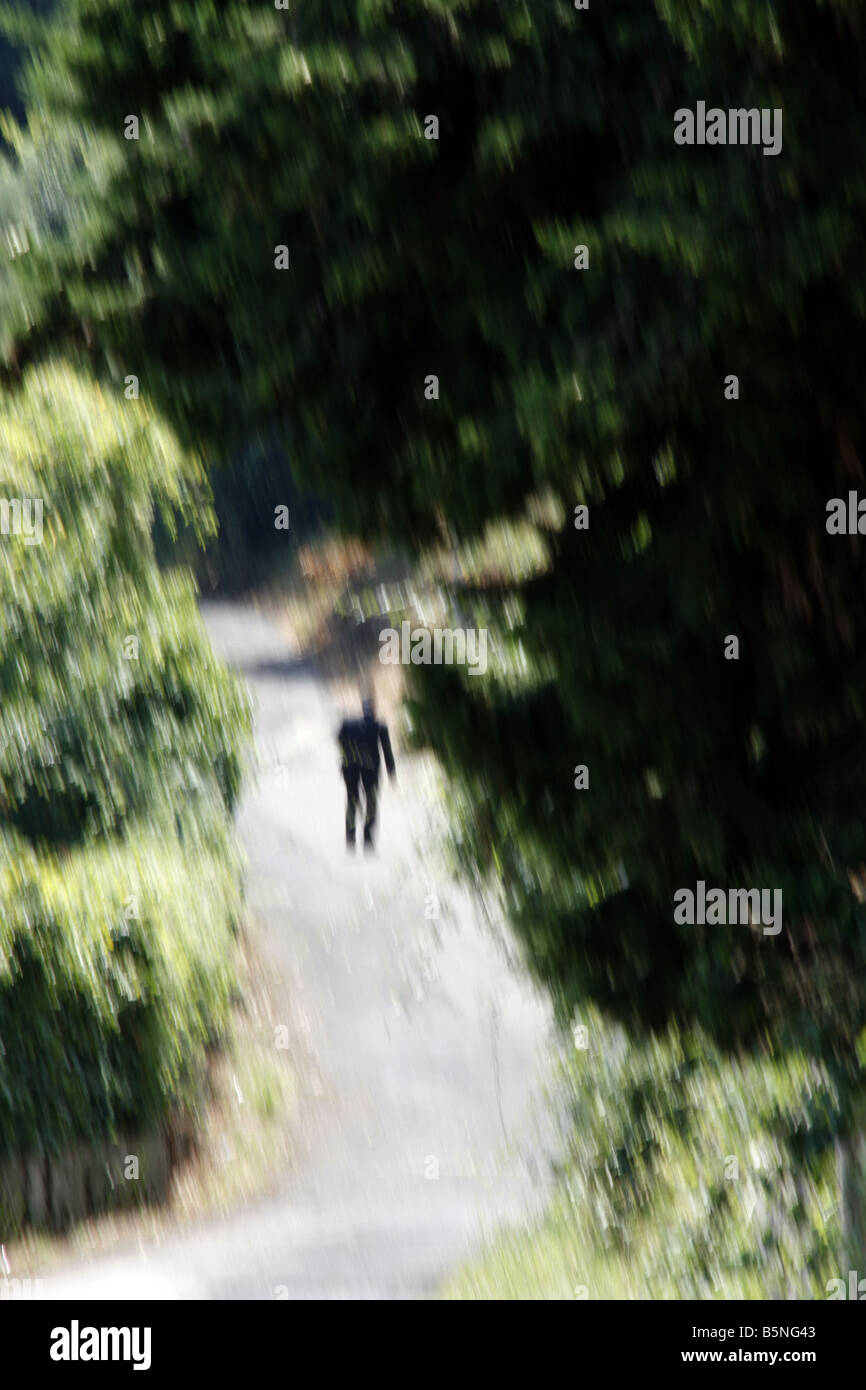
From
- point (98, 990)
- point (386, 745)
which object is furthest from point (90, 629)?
point (386, 745)

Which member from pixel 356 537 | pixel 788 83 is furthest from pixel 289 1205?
pixel 788 83

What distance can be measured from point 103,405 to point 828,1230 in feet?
20.2

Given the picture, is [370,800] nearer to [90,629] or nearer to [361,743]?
[361,743]

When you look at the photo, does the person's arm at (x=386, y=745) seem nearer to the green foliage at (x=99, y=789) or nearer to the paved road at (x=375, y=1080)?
the paved road at (x=375, y=1080)

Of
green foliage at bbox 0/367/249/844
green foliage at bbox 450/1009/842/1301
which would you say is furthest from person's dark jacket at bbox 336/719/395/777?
green foliage at bbox 450/1009/842/1301

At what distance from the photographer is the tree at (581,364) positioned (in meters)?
3.66

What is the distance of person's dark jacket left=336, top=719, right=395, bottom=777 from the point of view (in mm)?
12352

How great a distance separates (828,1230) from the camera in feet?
16.3

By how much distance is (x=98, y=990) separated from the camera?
800cm

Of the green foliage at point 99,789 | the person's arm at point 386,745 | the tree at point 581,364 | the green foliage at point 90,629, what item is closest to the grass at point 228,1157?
the green foliage at point 99,789

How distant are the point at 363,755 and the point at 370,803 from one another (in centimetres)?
48
